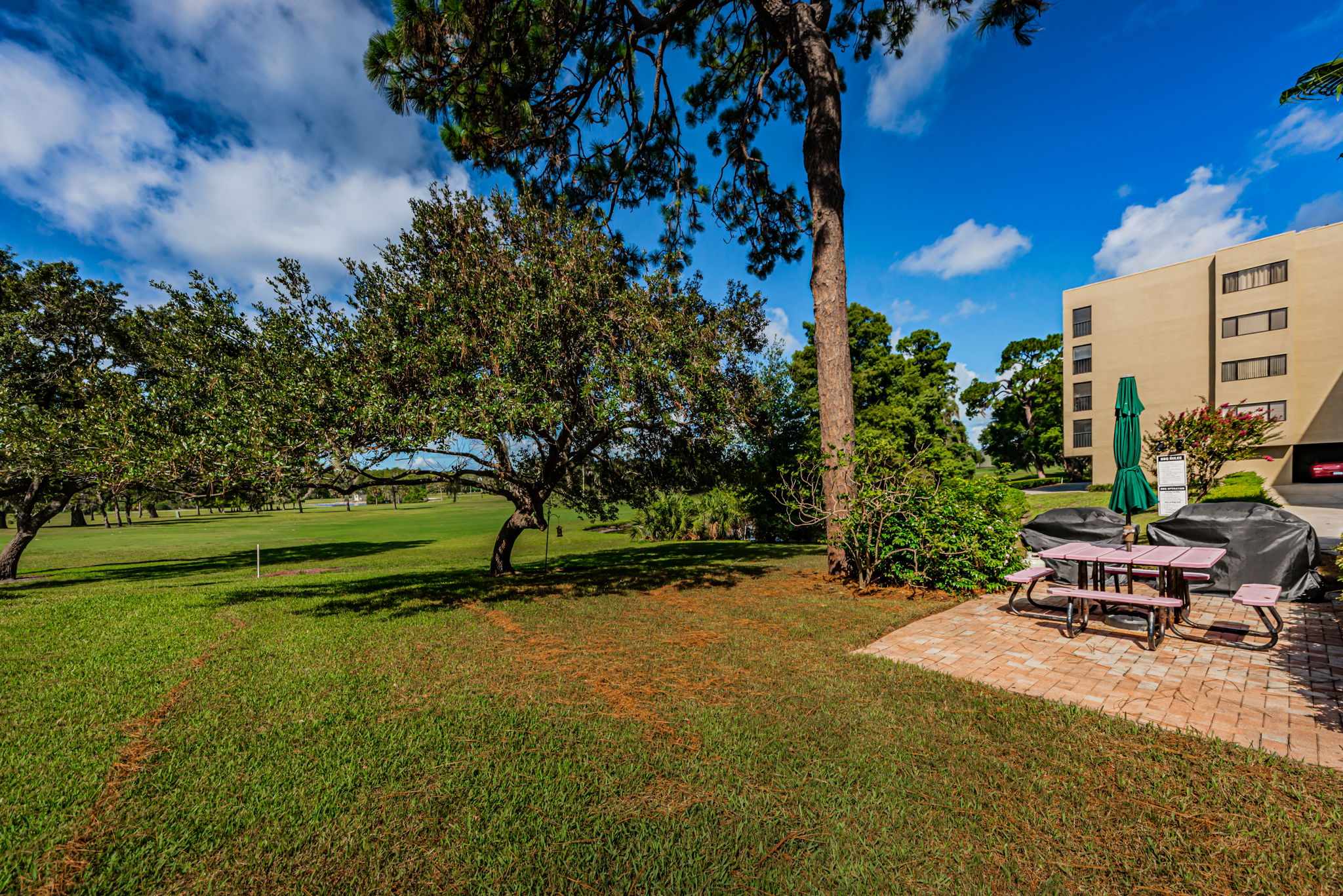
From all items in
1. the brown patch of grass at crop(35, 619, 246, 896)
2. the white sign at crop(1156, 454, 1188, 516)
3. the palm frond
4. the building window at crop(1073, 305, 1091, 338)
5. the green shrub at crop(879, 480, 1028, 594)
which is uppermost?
the building window at crop(1073, 305, 1091, 338)

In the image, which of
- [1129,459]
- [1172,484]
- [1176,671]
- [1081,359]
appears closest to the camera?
[1176,671]

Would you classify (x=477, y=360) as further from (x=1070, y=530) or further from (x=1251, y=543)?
(x=1251, y=543)

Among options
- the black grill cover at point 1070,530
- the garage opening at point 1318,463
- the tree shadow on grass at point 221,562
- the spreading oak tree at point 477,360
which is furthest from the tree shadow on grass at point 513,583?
the garage opening at point 1318,463

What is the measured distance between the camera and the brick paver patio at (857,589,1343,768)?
3645 millimetres

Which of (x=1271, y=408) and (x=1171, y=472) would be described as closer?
(x=1171, y=472)

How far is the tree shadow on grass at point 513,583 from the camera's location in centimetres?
868

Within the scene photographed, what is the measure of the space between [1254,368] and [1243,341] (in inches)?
62.1

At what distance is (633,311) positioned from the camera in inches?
333

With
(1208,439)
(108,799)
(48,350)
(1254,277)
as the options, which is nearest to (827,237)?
(108,799)

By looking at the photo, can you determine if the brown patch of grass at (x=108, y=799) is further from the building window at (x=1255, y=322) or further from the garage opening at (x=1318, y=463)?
the building window at (x=1255, y=322)

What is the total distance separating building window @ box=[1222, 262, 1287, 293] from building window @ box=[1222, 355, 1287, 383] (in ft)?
12.9

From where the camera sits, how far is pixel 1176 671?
4703mm

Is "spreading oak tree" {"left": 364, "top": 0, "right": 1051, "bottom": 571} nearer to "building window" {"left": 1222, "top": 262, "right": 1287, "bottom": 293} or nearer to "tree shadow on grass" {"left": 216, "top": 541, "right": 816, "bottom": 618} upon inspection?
"tree shadow on grass" {"left": 216, "top": 541, "right": 816, "bottom": 618}

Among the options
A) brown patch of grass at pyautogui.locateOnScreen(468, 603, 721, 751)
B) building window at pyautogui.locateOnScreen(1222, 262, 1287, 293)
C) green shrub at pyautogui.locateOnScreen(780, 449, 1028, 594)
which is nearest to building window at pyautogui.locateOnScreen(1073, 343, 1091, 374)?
building window at pyautogui.locateOnScreen(1222, 262, 1287, 293)
